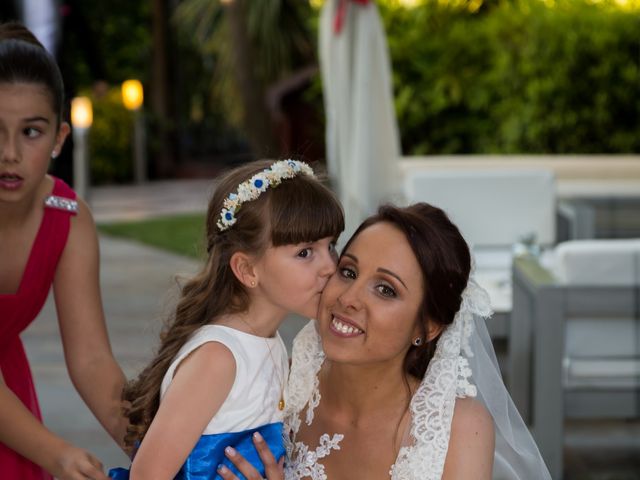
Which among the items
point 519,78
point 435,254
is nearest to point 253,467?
point 435,254

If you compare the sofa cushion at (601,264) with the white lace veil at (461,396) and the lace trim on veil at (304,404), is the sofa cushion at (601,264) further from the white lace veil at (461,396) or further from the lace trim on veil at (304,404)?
the lace trim on veil at (304,404)

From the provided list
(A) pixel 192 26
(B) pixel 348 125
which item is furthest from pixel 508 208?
(A) pixel 192 26

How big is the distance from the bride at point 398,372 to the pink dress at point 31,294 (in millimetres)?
499

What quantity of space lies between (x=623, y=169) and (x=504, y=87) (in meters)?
1.96

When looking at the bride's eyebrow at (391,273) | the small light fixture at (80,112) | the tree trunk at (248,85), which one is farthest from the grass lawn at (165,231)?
the bride's eyebrow at (391,273)

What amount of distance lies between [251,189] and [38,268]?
1.60 ft

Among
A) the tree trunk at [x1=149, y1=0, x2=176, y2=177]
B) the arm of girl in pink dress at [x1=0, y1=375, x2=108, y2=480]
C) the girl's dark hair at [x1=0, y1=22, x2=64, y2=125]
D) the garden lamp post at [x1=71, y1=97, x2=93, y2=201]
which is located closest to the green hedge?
the garden lamp post at [x1=71, y1=97, x2=93, y2=201]

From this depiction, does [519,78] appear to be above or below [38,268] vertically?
below

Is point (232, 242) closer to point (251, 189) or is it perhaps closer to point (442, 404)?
point (251, 189)

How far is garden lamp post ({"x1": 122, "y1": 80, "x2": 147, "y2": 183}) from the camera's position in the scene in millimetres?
17484

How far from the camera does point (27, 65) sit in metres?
2.30

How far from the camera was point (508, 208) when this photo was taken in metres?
7.09

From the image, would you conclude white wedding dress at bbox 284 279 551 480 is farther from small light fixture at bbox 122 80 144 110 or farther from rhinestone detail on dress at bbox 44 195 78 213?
small light fixture at bbox 122 80 144 110

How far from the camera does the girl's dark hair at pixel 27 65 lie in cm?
229
